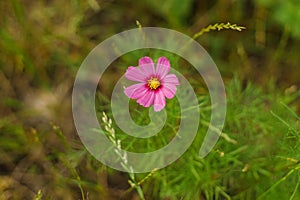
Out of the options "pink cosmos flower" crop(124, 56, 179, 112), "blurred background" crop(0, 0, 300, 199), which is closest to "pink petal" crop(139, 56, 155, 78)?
"pink cosmos flower" crop(124, 56, 179, 112)

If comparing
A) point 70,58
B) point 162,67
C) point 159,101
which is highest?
point 70,58

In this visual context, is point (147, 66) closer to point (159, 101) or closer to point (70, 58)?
point (159, 101)

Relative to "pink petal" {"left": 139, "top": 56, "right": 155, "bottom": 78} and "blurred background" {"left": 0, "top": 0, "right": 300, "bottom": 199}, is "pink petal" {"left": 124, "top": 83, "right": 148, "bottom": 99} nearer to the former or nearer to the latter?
"pink petal" {"left": 139, "top": 56, "right": 155, "bottom": 78}

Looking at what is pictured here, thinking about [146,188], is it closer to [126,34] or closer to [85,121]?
[85,121]

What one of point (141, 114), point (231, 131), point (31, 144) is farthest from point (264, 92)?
point (31, 144)

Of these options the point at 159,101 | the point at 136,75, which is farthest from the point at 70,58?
the point at 159,101

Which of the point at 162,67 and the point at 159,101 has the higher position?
the point at 162,67

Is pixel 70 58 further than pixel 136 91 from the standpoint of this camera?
Yes
